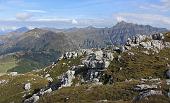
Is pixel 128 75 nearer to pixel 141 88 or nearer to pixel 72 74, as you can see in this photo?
pixel 72 74

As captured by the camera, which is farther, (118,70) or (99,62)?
(99,62)

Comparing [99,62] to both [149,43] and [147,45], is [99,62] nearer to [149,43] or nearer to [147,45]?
[147,45]

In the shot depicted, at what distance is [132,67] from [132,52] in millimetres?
16176

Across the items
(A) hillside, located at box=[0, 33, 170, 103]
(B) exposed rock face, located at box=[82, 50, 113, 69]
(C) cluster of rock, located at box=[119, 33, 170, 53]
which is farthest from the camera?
(C) cluster of rock, located at box=[119, 33, 170, 53]

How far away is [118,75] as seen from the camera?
135m

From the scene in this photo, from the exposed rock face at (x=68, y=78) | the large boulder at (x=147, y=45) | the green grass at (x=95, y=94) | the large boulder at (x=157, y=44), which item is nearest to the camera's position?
the green grass at (x=95, y=94)

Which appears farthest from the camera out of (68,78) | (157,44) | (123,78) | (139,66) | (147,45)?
(157,44)

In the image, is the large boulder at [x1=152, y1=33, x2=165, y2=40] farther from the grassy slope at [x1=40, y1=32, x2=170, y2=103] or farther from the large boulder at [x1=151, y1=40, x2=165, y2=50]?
the large boulder at [x1=151, y1=40, x2=165, y2=50]

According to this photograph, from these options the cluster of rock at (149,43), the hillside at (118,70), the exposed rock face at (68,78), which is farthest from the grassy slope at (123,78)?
the exposed rock face at (68,78)

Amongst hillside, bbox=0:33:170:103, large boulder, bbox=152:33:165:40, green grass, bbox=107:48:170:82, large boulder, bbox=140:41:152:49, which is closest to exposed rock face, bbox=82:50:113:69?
hillside, bbox=0:33:170:103

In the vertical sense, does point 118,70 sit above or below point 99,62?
below

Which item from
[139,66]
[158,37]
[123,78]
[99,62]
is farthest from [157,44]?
[123,78]

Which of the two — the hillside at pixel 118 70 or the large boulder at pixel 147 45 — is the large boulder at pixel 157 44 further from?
the large boulder at pixel 147 45

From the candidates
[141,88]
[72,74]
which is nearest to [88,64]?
[72,74]
